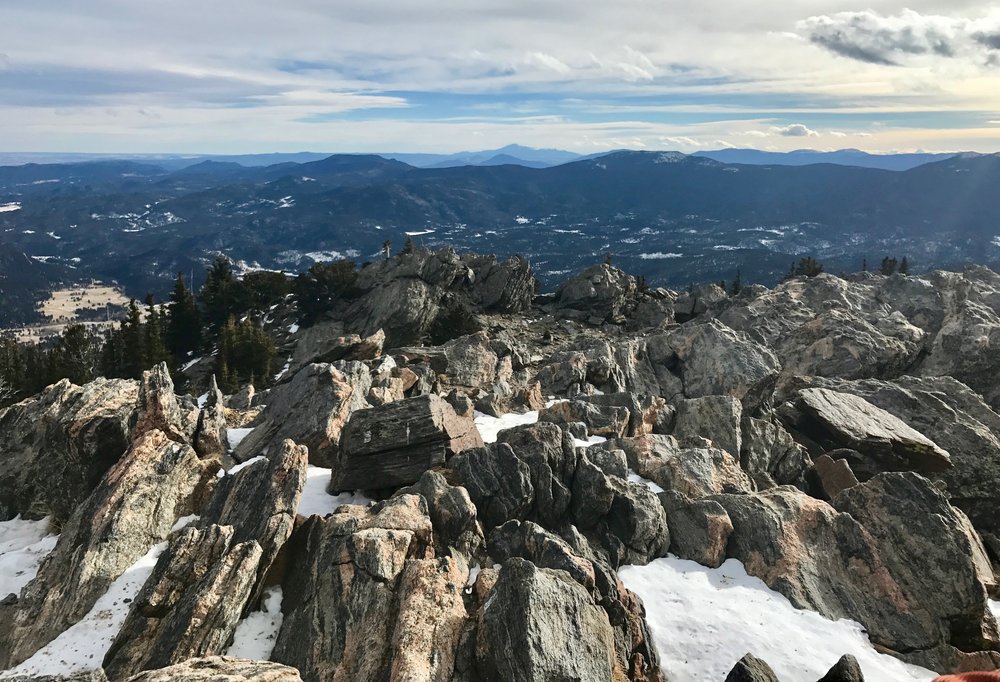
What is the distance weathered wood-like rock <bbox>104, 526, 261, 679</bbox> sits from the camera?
48.2 ft

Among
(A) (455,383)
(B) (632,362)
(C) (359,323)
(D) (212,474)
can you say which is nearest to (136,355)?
(C) (359,323)

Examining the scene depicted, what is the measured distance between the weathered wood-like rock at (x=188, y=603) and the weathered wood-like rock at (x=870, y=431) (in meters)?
32.5

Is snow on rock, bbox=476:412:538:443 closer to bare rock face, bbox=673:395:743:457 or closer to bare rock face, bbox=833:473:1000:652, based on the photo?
bare rock face, bbox=673:395:743:457

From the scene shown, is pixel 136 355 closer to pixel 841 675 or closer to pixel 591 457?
pixel 591 457

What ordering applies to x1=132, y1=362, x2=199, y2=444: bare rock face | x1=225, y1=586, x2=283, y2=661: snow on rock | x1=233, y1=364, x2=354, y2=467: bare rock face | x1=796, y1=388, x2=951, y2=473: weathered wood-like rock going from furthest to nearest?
x1=796, y1=388, x2=951, y2=473: weathered wood-like rock
x1=233, y1=364, x2=354, y2=467: bare rock face
x1=132, y1=362, x2=199, y2=444: bare rock face
x1=225, y1=586, x2=283, y2=661: snow on rock

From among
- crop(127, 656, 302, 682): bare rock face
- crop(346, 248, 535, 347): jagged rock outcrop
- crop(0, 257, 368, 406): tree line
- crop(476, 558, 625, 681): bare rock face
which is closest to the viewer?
crop(127, 656, 302, 682): bare rock face

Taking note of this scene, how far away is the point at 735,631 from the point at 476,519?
9468mm

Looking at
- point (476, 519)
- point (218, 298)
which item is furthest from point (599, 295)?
point (476, 519)

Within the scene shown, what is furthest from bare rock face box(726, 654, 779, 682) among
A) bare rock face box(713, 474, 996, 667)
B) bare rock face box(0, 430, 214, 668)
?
bare rock face box(0, 430, 214, 668)

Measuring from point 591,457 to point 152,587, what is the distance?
18.5 m

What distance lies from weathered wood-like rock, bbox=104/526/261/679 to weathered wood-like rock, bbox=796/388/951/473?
1280 inches

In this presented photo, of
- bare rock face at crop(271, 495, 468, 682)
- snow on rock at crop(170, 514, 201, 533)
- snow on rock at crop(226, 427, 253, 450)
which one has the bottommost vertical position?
snow on rock at crop(226, 427, 253, 450)

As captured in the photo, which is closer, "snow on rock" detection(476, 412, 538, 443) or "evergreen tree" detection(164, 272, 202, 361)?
"snow on rock" detection(476, 412, 538, 443)

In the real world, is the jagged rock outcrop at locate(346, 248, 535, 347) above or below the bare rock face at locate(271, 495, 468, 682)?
below
